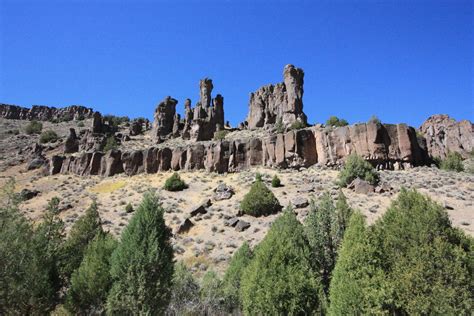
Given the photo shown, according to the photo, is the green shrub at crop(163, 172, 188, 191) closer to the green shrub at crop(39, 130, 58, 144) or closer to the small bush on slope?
the small bush on slope

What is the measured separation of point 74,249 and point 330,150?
3277cm

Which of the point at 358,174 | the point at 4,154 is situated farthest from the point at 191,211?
the point at 4,154

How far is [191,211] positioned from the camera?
34.3 metres

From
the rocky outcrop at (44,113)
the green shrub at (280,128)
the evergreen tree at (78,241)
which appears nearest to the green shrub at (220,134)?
the green shrub at (280,128)

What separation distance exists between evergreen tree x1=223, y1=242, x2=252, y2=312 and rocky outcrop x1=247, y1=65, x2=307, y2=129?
154ft

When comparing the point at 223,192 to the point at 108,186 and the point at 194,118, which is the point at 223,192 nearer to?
the point at 108,186

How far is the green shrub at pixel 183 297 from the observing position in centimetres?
1461

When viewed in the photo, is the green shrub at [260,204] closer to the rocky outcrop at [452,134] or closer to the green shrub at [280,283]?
the green shrub at [280,283]

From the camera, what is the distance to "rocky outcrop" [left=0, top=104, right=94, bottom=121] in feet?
344

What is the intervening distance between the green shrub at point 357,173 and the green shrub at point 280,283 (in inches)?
957

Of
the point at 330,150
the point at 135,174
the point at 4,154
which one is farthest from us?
the point at 4,154

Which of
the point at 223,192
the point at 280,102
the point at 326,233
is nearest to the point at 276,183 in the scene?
the point at 223,192

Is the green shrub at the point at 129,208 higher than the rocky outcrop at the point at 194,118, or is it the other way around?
the rocky outcrop at the point at 194,118

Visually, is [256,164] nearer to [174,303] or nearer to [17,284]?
[174,303]
